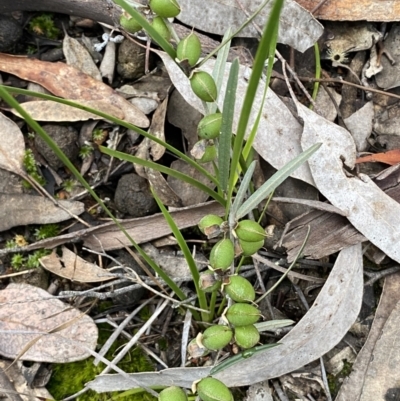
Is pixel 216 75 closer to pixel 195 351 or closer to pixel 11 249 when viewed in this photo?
pixel 195 351

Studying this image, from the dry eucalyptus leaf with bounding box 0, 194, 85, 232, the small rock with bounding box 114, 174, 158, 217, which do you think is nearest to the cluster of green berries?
the small rock with bounding box 114, 174, 158, 217

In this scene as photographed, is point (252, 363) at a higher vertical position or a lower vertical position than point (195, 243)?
lower

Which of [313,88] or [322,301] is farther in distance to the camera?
[313,88]

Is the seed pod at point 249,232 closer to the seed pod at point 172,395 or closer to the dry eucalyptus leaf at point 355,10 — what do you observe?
the seed pod at point 172,395

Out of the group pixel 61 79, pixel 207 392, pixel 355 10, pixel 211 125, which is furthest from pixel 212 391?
pixel 355 10

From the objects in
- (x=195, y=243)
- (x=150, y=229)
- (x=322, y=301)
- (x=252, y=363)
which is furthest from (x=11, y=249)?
(x=322, y=301)

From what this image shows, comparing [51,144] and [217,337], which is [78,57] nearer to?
[51,144]

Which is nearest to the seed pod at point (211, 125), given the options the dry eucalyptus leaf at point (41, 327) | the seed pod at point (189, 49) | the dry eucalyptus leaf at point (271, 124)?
the seed pod at point (189, 49)
